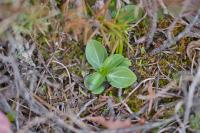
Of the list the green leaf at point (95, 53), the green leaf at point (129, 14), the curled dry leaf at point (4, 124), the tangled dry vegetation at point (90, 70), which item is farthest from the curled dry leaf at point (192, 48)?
the curled dry leaf at point (4, 124)

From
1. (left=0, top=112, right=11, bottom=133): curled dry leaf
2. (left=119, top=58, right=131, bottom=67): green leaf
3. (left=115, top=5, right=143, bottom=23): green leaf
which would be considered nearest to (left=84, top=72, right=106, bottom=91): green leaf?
(left=119, top=58, right=131, bottom=67): green leaf

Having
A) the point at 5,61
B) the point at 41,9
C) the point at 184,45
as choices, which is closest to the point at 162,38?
the point at 184,45

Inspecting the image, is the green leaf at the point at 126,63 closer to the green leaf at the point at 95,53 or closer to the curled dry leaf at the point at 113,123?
the green leaf at the point at 95,53

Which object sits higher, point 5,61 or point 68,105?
point 5,61

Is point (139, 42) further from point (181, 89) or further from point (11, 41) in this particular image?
point (11, 41)

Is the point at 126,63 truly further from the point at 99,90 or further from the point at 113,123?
the point at 113,123

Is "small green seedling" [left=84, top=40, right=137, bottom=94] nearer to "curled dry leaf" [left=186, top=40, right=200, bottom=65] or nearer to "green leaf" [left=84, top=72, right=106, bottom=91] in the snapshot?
"green leaf" [left=84, top=72, right=106, bottom=91]

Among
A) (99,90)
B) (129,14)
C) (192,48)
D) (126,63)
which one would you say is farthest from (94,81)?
(192,48)
